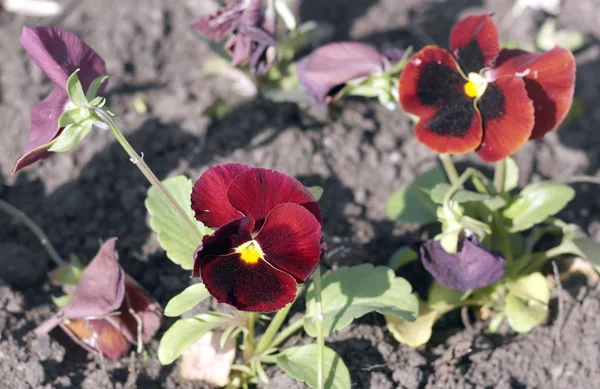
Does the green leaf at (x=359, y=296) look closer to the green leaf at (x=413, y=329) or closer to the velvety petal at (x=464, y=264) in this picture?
the velvety petal at (x=464, y=264)

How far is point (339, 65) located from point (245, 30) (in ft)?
1.17

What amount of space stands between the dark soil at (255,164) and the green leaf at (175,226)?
1.25 ft

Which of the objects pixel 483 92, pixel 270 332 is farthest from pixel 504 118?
pixel 270 332

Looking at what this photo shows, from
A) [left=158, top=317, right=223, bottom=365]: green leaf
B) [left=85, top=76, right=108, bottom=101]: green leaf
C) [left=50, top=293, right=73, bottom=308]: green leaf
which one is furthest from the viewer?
[left=50, top=293, right=73, bottom=308]: green leaf

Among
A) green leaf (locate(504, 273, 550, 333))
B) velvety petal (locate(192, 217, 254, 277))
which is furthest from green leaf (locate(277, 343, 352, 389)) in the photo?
green leaf (locate(504, 273, 550, 333))

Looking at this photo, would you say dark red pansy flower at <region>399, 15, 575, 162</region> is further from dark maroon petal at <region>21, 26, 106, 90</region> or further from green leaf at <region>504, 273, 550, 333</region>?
dark maroon petal at <region>21, 26, 106, 90</region>

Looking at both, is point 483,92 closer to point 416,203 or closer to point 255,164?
point 416,203

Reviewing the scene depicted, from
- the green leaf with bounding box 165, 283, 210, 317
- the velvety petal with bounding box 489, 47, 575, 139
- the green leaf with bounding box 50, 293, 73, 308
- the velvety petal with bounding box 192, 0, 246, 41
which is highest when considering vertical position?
the velvety petal with bounding box 192, 0, 246, 41

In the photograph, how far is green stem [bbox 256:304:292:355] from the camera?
2031 mm

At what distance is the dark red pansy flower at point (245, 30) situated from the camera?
2.61m

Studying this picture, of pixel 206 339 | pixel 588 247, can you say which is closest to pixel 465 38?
pixel 588 247

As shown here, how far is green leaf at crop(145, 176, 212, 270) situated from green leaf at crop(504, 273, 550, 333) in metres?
0.90

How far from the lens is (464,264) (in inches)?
80.2

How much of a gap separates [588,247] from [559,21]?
1.65 m
